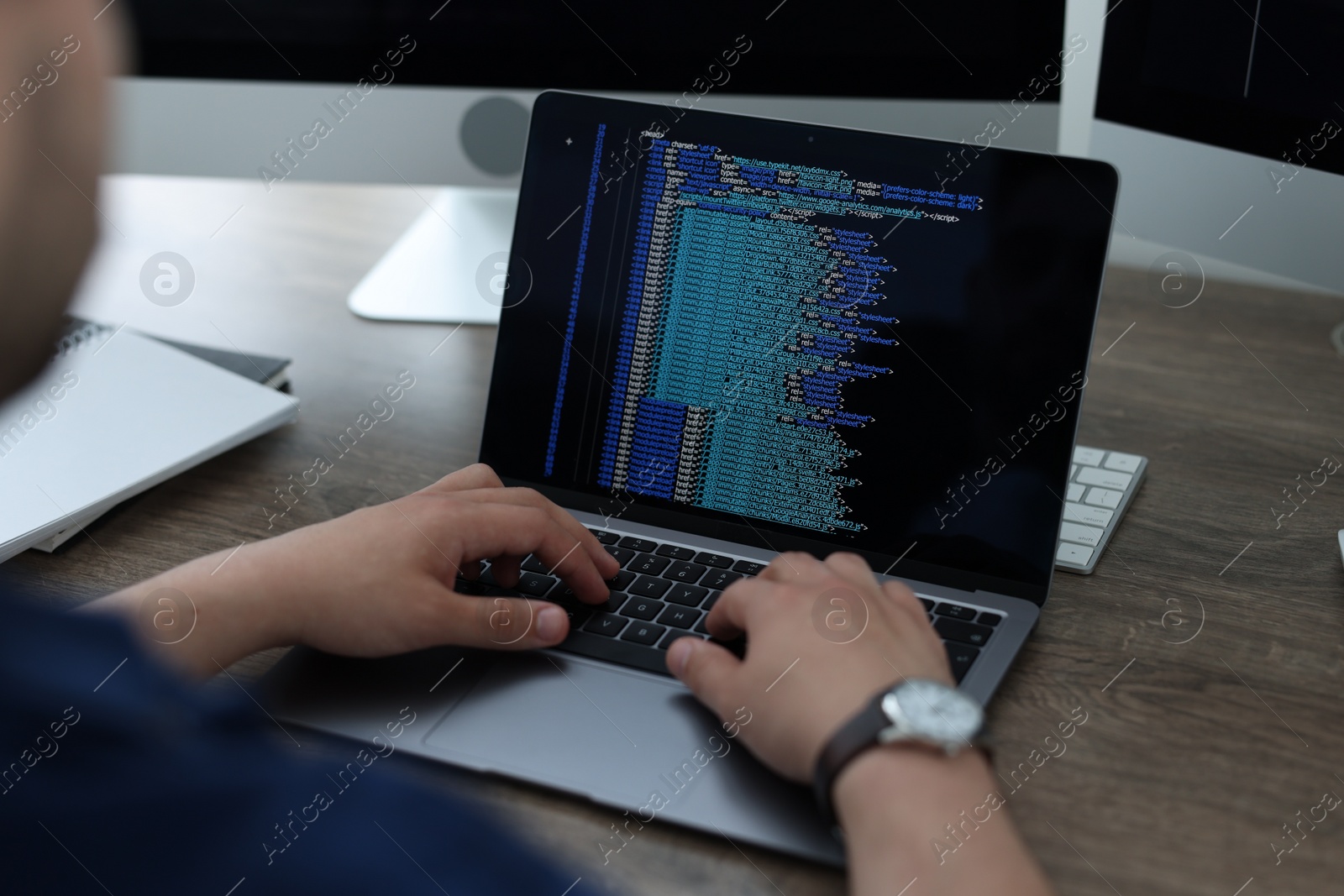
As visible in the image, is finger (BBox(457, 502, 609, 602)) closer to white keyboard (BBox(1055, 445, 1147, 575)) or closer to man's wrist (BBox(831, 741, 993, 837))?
man's wrist (BBox(831, 741, 993, 837))

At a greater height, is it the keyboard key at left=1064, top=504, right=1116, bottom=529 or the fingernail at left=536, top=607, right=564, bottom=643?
the fingernail at left=536, top=607, right=564, bottom=643

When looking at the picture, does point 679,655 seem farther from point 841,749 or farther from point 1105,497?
point 1105,497

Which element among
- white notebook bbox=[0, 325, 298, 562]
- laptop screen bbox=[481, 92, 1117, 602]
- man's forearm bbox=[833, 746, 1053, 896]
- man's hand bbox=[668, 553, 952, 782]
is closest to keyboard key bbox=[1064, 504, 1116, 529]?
laptop screen bbox=[481, 92, 1117, 602]

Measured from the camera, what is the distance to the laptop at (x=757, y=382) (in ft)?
2.25

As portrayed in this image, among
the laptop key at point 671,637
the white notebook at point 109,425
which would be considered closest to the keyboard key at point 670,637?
the laptop key at point 671,637

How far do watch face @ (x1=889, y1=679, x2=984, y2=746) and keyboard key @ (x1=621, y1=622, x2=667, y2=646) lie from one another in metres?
0.19

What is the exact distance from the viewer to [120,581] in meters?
0.79

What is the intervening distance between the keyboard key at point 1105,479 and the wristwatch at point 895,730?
0.38 meters

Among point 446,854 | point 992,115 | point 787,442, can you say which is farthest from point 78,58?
point 992,115

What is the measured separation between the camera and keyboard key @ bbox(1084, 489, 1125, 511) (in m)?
0.85

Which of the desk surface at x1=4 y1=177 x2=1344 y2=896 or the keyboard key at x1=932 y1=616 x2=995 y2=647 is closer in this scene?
the desk surface at x1=4 y1=177 x2=1344 y2=896

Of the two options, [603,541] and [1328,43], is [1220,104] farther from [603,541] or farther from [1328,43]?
[603,541]

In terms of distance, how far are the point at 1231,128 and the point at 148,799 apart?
91 centimetres

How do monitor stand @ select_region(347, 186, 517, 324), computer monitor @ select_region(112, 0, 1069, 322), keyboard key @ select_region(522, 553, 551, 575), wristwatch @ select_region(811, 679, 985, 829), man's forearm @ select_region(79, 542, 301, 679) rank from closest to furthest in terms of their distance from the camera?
wristwatch @ select_region(811, 679, 985, 829), man's forearm @ select_region(79, 542, 301, 679), keyboard key @ select_region(522, 553, 551, 575), computer monitor @ select_region(112, 0, 1069, 322), monitor stand @ select_region(347, 186, 517, 324)
